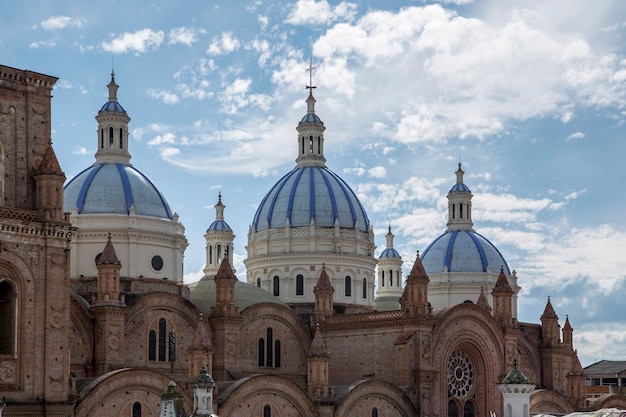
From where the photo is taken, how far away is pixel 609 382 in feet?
418

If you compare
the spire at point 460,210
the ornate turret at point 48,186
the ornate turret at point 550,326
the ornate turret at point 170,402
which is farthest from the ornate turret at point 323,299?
the ornate turret at point 170,402

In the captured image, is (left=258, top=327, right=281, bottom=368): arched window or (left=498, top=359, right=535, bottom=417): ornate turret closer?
(left=498, top=359, right=535, bottom=417): ornate turret

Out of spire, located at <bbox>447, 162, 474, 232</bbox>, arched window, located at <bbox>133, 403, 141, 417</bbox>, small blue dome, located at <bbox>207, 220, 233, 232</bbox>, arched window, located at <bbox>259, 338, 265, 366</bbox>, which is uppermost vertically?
spire, located at <bbox>447, 162, 474, 232</bbox>

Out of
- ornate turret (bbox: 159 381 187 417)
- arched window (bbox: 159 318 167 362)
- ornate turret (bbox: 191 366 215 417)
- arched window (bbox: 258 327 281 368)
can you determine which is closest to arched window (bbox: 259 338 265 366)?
arched window (bbox: 258 327 281 368)

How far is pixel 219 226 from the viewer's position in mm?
94812

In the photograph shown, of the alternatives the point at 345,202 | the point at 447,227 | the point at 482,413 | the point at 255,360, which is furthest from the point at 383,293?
the point at 255,360

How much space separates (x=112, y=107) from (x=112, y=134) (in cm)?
190

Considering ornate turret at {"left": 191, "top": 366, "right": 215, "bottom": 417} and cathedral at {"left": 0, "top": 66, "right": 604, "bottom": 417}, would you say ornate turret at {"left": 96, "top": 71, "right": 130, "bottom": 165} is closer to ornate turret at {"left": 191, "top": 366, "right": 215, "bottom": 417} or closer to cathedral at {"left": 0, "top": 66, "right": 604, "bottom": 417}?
cathedral at {"left": 0, "top": 66, "right": 604, "bottom": 417}

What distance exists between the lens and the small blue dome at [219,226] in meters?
94.5

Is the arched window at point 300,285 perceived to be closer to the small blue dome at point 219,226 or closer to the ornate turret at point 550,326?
the small blue dome at point 219,226

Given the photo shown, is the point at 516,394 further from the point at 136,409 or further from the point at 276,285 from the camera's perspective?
the point at 276,285

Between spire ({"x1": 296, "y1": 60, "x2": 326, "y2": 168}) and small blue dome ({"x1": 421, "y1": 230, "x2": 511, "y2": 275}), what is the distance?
1743 centimetres

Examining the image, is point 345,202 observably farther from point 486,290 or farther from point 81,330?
point 81,330

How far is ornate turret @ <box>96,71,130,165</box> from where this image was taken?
7431 cm
